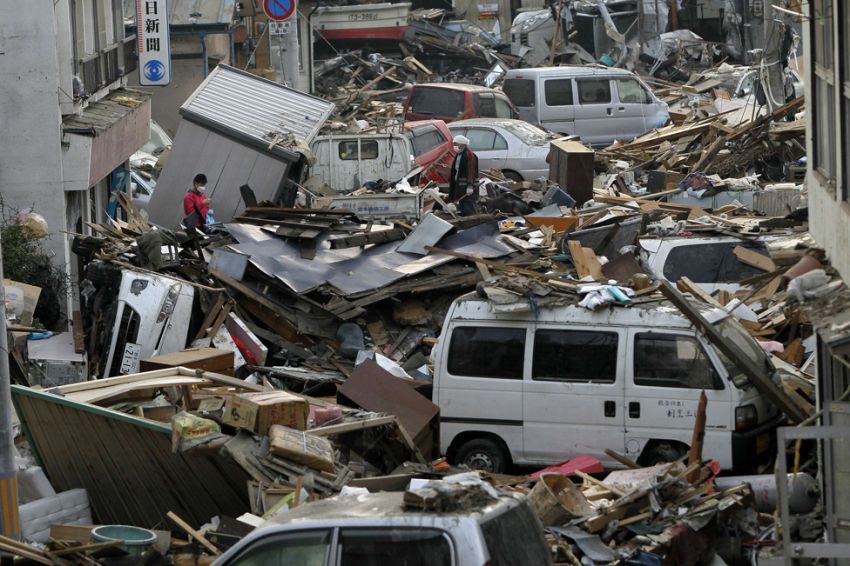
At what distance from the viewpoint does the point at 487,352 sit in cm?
1222

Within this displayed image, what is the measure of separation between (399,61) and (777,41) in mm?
22266

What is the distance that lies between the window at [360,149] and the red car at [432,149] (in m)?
0.88

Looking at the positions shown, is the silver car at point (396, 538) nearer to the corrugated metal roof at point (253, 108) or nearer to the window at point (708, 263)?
the window at point (708, 263)

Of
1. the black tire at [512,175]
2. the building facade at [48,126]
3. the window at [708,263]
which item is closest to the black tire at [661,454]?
the window at [708,263]

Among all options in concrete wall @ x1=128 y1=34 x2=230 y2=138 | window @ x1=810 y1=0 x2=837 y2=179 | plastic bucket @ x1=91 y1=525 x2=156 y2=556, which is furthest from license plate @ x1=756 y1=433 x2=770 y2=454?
concrete wall @ x1=128 y1=34 x2=230 y2=138

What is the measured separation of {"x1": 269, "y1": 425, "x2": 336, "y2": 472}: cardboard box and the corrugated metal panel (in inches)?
14.5

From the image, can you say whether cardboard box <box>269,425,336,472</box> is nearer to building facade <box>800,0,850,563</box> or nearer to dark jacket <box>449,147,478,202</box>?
building facade <box>800,0,850,563</box>

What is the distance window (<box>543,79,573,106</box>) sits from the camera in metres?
30.3

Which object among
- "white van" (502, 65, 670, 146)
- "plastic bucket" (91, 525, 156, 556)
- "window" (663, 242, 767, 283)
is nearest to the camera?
"plastic bucket" (91, 525, 156, 556)

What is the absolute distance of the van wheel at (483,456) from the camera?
12.1 meters

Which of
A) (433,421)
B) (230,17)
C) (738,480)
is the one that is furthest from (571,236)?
(230,17)

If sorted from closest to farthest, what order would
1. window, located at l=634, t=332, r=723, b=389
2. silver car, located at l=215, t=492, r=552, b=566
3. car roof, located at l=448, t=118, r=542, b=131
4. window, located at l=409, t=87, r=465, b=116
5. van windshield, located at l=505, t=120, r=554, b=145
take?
silver car, located at l=215, t=492, r=552, b=566 < window, located at l=634, t=332, r=723, b=389 < van windshield, located at l=505, t=120, r=554, b=145 < car roof, located at l=448, t=118, r=542, b=131 < window, located at l=409, t=87, r=465, b=116

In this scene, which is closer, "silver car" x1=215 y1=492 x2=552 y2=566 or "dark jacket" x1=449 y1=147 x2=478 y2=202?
"silver car" x1=215 y1=492 x2=552 y2=566

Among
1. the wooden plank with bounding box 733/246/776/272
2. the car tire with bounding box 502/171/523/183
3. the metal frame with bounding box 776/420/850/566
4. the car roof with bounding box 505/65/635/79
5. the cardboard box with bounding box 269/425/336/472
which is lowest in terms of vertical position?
the car tire with bounding box 502/171/523/183
